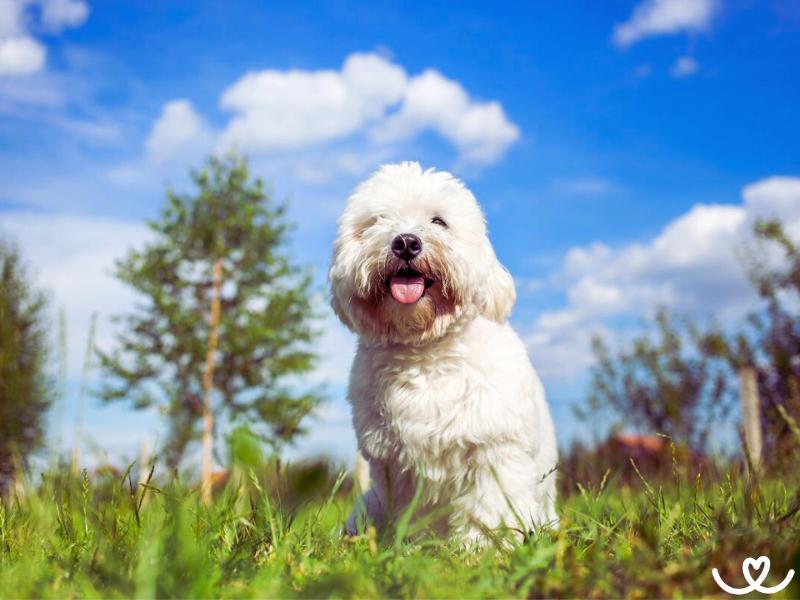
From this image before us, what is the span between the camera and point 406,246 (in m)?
4.10

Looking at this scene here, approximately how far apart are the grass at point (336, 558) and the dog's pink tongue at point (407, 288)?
125 centimetres

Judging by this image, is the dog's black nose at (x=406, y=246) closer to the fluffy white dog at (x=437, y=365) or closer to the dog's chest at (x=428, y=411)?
the fluffy white dog at (x=437, y=365)

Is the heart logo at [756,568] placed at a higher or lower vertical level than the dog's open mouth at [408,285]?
lower

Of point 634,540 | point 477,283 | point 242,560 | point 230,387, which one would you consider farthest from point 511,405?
point 230,387

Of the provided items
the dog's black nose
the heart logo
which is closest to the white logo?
the heart logo

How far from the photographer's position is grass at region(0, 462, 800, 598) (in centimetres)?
215

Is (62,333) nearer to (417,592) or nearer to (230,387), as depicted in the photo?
(417,592)

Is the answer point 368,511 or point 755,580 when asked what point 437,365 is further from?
point 755,580

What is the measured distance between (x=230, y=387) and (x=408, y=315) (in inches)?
821

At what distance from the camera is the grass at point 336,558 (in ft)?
7.05

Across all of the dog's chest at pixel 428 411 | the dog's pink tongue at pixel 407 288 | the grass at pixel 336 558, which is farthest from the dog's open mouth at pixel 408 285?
the grass at pixel 336 558

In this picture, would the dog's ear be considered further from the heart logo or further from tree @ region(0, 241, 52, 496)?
tree @ region(0, 241, 52, 496)

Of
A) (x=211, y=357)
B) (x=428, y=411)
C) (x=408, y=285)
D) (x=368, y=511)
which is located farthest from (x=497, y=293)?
(x=211, y=357)

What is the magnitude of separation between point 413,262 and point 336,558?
5.88 feet
